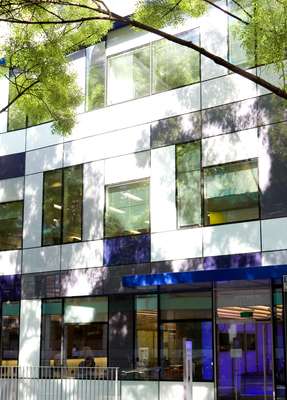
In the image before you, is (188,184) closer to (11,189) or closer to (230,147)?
(230,147)

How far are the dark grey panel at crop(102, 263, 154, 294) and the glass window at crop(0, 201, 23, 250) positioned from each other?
4.03 meters

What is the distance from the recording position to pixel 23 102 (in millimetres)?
18109

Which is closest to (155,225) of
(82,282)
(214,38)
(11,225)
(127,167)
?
(127,167)

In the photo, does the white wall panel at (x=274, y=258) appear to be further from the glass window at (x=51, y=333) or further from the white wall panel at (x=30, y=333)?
the white wall panel at (x=30, y=333)

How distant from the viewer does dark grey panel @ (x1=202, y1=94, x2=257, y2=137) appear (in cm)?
1816

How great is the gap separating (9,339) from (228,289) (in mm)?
8012

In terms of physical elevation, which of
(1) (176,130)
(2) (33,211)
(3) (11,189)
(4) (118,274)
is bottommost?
(4) (118,274)

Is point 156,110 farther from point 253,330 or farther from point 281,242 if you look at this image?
point 253,330

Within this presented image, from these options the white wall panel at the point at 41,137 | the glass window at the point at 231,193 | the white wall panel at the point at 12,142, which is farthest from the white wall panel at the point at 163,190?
the white wall panel at the point at 12,142

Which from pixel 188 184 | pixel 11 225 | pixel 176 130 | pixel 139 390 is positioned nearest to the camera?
pixel 139 390

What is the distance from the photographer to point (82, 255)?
2077 centimetres

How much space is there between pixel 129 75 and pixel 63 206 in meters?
4.62

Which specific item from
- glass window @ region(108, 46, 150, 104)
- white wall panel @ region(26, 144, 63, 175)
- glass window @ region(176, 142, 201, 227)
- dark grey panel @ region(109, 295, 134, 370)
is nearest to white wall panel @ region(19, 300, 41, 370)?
dark grey panel @ region(109, 295, 134, 370)

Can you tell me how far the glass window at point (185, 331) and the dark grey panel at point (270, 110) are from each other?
15.7ft
